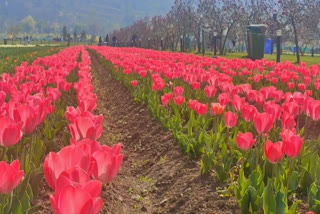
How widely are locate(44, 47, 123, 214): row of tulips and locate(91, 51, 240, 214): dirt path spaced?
115 cm

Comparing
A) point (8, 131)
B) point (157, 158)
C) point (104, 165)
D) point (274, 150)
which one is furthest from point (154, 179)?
point (104, 165)

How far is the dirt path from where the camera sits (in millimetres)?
3170

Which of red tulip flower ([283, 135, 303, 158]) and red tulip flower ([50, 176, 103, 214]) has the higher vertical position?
red tulip flower ([50, 176, 103, 214])

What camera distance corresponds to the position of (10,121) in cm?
211

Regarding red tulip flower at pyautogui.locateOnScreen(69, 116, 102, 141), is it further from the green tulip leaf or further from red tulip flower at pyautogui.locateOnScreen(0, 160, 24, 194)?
the green tulip leaf

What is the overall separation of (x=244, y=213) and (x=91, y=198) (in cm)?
150

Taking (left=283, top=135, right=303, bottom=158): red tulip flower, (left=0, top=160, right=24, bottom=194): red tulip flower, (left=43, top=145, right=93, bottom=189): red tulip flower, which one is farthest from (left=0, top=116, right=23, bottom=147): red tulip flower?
(left=283, top=135, right=303, bottom=158): red tulip flower

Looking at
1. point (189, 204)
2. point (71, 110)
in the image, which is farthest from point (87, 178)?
point (189, 204)

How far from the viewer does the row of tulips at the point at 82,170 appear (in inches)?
46.9

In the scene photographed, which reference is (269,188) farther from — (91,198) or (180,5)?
(180,5)

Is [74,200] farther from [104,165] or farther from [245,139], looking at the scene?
[245,139]

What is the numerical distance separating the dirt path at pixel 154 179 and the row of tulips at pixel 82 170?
115 centimetres

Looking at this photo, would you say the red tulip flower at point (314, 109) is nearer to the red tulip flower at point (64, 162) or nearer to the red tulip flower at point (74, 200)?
the red tulip flower at point (64, 162)

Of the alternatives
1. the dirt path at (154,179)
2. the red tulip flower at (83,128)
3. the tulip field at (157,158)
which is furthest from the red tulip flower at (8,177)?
the dirt path at (154,179)
